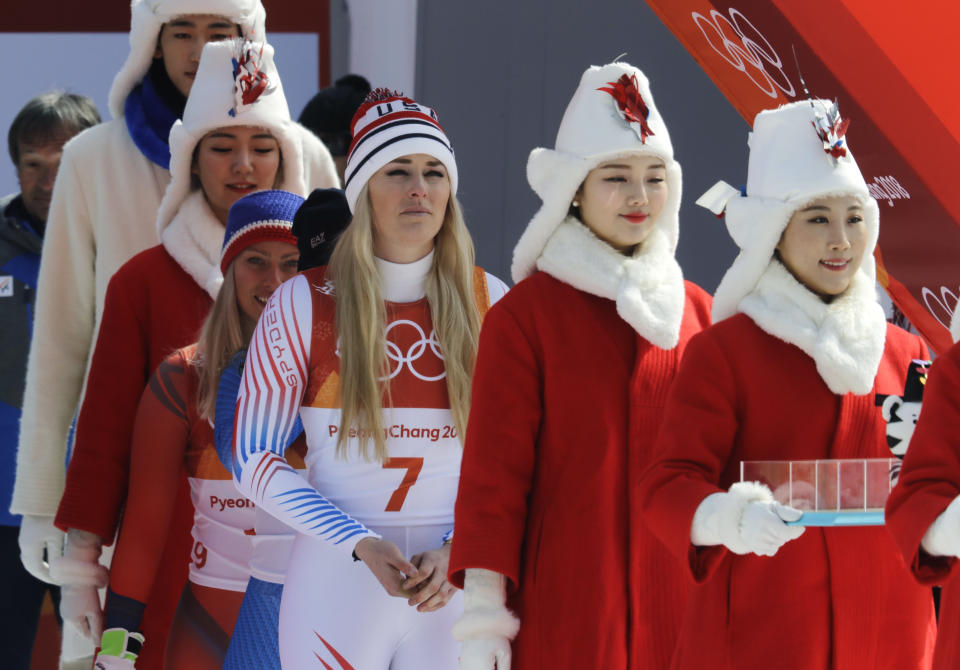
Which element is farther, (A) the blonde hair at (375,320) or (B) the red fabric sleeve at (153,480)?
(B) the red fabric sleeve at (153,480)

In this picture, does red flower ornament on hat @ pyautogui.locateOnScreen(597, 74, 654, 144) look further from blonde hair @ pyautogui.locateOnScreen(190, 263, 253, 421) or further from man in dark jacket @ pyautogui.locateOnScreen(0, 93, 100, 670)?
man in dark jacket @ pyautogui.locateOnScreen(0, 93, 100, 670)

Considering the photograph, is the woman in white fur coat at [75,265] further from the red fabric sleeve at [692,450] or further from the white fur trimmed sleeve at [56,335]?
the red fabric sleeve at [692,450]

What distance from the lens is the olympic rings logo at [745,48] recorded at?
333 centimetres

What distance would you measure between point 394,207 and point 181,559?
1.06m

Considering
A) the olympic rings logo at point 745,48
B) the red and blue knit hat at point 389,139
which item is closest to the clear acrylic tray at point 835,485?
the olympic rings logo at point 745,48

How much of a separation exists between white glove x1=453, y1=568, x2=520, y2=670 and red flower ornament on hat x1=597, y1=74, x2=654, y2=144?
3.24 feet

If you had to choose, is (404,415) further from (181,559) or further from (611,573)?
(181,559)

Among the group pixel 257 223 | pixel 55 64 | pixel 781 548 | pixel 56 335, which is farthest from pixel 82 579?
pixel 55 64

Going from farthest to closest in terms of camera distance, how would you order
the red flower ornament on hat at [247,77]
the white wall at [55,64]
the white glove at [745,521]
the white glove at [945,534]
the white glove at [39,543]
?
the white wall at [55,64]
the white glove at [39,543]
the red flower ornament on hat at [247,77]
the white glove at [745,521]
the white glove at [945,534]

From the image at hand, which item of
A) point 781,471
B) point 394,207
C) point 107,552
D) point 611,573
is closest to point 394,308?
point 394,207

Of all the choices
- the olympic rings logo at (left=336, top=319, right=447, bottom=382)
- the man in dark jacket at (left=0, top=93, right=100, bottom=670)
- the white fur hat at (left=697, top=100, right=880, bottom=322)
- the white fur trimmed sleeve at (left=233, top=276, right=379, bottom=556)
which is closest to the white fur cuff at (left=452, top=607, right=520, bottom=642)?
the white fur trimmed sleeve at (left=233, top=276, right=379, bottom=556)

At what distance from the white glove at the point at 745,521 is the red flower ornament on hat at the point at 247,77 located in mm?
2028

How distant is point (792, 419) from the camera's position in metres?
2.95

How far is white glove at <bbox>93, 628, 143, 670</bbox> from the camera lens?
146 inches
